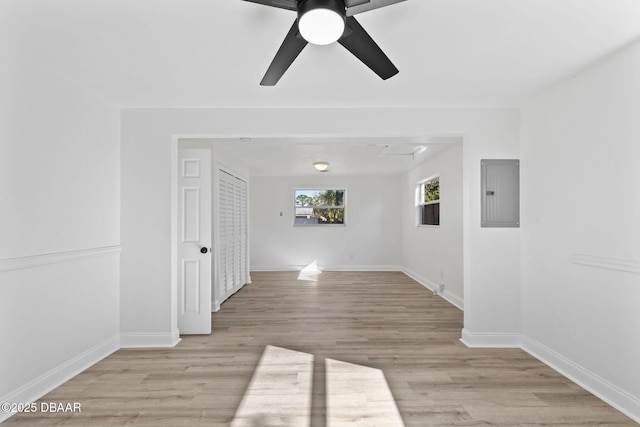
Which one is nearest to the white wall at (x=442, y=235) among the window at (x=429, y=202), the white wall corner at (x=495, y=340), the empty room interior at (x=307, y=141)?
the window at (x=429, y=202)

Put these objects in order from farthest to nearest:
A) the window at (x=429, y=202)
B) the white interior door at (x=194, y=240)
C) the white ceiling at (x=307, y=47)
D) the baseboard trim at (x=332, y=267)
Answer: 1. the baseboard trim at (x=332, y=267)
2. the window at (x=429, y=202)
3. the white interior door at (x=194, y=240)
4. the white ceiling at (x=307, y=47)

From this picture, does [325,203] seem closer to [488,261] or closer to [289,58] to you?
[488,261]

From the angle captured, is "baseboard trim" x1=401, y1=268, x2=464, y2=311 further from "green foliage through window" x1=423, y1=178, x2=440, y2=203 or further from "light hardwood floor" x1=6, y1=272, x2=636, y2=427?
"green foliage through window" x1=423, y1=178, x2=440, y2=203

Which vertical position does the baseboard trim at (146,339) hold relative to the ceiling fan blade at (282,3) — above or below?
below

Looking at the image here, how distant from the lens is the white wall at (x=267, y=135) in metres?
3.21

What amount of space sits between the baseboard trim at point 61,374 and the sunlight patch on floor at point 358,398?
1998 mm

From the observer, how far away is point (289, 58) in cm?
172

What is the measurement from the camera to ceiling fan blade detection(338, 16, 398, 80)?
149cm

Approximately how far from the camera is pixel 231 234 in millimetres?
5398

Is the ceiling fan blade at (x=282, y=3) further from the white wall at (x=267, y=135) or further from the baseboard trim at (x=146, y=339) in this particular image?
the baseboard trim at (x=146, y=339)

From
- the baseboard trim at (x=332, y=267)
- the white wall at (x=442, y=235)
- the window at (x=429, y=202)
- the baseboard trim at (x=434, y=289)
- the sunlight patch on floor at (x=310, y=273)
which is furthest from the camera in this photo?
the baseboard trim at (x=332, y=267)

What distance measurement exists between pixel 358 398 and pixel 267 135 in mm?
2422

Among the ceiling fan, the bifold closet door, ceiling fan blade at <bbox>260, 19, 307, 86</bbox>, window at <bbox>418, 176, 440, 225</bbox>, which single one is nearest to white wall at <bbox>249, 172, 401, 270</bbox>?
window at <bbox>418, 176, 440, 225</bbox>

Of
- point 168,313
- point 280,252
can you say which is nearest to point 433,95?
point 168,313
